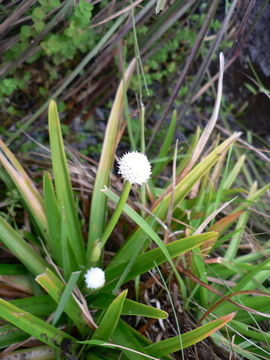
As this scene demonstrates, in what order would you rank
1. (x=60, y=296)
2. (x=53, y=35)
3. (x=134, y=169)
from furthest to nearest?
(x=53, y=35), (x=60, y=296), (x=134, y=169)

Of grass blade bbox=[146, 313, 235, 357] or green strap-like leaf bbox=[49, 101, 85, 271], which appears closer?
grass blade bbox=[146, 313, 235, 357]

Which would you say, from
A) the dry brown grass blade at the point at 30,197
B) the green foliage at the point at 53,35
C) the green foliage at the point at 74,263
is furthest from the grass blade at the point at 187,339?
the green foliage at the point at 53,35

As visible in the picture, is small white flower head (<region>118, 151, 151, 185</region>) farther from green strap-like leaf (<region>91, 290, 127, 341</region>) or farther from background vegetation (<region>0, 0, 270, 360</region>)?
green strap-like leaf (<region>91, 290, 127, 341</region>)

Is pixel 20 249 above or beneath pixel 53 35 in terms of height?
beneath

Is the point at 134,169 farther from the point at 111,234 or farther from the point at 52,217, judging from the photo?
the point at 111,234

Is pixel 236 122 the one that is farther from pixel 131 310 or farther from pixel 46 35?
pixel 131 310

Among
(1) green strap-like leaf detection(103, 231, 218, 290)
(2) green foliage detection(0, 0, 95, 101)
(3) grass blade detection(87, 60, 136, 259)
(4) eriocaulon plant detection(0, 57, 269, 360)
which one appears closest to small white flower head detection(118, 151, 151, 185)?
(4) eriocaulon plant detection(0, 57, 269, 360)

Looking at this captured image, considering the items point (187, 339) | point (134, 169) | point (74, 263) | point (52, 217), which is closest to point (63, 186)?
point (52, 217)
